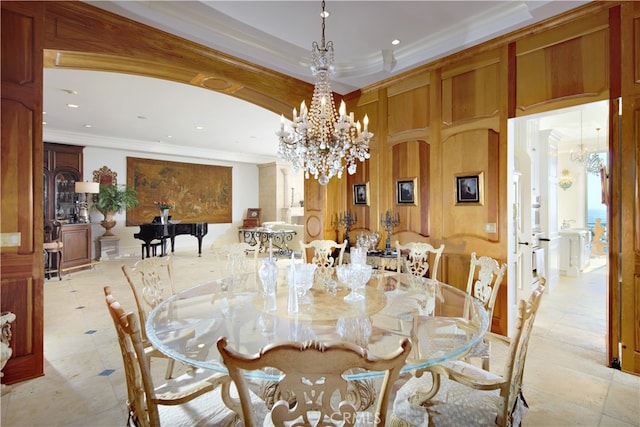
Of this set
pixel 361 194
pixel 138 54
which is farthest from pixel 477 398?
pixel 138 54

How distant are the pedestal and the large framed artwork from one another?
83 centimetres

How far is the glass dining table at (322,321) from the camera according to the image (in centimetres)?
149

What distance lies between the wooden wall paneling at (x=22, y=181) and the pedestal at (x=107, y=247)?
20.9 feet

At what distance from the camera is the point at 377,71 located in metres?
4.05

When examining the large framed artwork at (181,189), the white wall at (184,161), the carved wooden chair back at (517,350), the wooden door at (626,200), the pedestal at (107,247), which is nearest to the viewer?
the carved wooden chair back at (517,350)

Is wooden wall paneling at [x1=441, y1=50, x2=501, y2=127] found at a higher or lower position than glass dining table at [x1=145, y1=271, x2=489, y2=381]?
higher

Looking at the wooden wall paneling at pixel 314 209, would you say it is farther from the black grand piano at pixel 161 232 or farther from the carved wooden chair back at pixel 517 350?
the black grand piano at pixel 161 232

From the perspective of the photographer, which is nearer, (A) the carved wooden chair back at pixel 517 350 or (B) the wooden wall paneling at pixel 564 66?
(A) the carved wooden chair back at pixel 517 350

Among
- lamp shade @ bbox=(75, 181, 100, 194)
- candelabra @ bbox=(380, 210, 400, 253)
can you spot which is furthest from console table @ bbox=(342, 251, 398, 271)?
lamp shade @ bbox=(75, 181, 100, 194)

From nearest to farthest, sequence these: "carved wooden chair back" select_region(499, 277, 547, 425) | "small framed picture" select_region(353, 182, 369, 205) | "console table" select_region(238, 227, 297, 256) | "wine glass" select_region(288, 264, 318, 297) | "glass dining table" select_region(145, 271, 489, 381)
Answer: "carved wooden chair back" select_region(499, 277, 547, 425) → "glass dining table" select_region(145, 271, 489, 381) → "wine glass" select_region(288, 264, 318, 297) → "small framed picture" select_region(353, 182, 369, 205) → "console table" select_region(238, 227, 297, 256)

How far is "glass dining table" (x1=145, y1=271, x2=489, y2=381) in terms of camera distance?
4.90 feet

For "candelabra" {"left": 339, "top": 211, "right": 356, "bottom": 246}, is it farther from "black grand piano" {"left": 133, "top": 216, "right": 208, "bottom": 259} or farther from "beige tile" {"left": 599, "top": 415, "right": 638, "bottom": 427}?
"black grand piano" {"left": 133, "top": 216, "right": 208, "bottom": 259}

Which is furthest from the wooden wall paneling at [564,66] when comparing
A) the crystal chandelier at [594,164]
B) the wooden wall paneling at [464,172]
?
the crystal chandelier at [594,164]

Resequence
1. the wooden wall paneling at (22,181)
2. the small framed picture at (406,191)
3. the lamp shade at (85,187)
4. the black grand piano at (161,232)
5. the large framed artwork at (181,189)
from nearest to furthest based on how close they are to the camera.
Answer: the wooden wall paneling at (22,181) → the small framed picture at (406,191) → the lamp shade at (85,187) → the black grand piano at (161,232) → the large framed artwork at (181,189)
